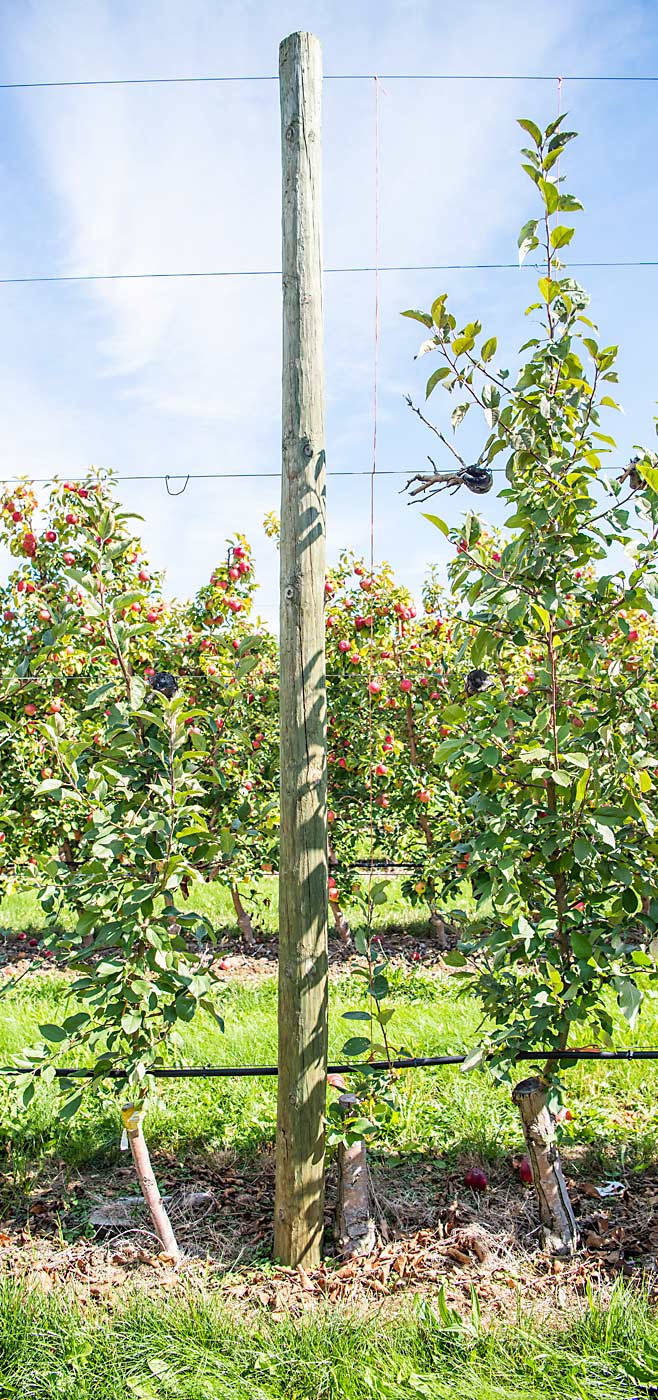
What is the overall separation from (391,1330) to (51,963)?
11.6ft

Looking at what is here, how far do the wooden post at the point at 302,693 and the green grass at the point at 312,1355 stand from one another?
312mm

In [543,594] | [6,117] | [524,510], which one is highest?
[6,117]

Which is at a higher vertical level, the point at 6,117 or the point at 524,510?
the point at 6,117

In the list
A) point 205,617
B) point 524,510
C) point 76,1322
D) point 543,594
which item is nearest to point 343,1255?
point 76,1322

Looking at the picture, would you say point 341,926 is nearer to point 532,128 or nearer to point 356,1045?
point 356,1045

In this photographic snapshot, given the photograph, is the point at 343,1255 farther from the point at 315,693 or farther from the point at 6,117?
the point at 6,117

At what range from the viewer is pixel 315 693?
218 centimetres

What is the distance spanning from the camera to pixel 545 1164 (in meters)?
2.19

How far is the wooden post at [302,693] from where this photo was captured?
2.12 m

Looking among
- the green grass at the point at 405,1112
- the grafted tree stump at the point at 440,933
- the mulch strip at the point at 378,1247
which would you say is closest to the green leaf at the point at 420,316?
the green grass at the point at 405,1112

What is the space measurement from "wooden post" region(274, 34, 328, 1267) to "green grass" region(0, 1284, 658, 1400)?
1.03 feet

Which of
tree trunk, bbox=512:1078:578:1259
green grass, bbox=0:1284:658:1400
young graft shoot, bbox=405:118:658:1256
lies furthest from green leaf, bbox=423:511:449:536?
green grass, bbox=0:1284:658:1400

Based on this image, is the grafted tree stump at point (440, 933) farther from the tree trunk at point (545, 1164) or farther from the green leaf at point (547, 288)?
the green leaf at point (547, 288)

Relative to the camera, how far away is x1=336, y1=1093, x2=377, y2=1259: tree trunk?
7.07 ft
